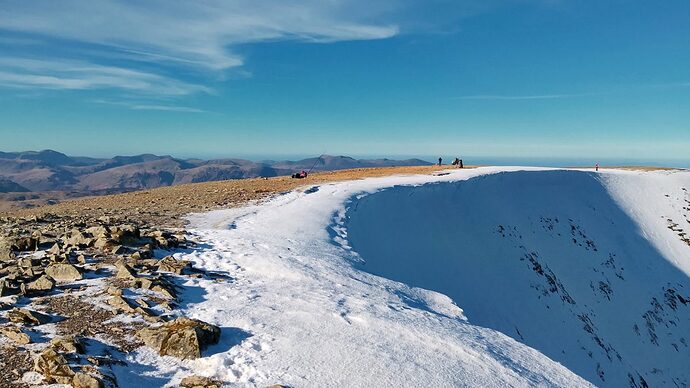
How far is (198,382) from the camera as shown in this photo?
6.83 metres

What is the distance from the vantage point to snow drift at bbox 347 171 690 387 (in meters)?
20.2

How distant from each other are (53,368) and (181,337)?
1.95m

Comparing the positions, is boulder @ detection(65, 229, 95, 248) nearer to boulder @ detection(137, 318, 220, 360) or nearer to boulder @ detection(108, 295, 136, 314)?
boulder @ detection(108, 295, 136, 314)

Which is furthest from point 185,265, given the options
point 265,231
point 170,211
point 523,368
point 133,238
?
point 170,211

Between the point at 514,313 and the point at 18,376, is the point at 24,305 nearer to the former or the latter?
the point at 18,376

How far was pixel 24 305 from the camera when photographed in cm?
900

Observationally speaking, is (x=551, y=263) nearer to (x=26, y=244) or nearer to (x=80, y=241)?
(x=80, y=241)

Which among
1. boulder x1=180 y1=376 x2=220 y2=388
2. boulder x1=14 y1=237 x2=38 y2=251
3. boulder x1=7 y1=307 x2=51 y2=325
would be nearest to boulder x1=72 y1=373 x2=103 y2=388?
boulder x1=180 y1=376 x2=220 y2=388

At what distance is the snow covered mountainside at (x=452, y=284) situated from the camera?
805cm

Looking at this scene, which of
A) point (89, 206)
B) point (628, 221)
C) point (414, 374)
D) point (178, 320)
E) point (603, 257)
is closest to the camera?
point (414, 374)

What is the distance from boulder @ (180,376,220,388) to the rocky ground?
0.02 meters

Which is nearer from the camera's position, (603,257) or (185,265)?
(185,265)

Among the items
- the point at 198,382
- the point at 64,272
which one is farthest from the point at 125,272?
the point at 198,382

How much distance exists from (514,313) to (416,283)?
22.6 ft
